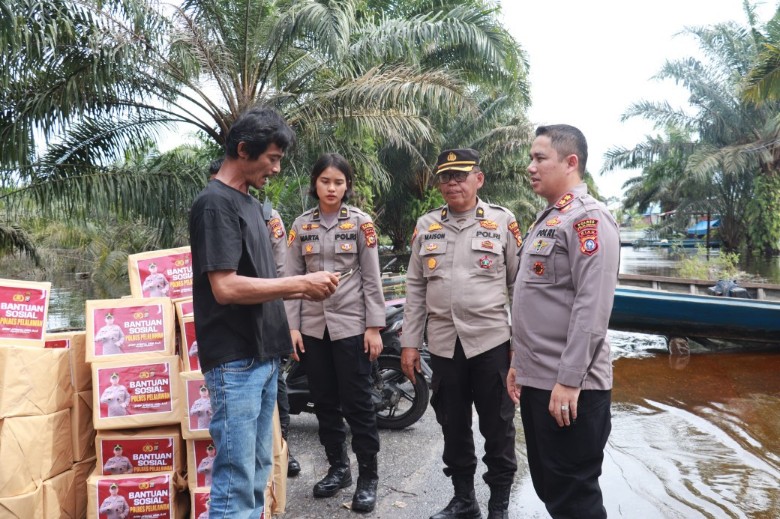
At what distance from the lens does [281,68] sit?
8.77 m

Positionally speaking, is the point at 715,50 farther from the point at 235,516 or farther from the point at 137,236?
the point at 235,516

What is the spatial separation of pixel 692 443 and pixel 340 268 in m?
3.03

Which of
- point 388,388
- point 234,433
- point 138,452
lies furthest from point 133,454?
point 388,388

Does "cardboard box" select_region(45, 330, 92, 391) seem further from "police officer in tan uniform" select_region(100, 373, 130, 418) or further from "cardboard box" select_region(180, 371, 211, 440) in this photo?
"cardboard box" select_region(180, 371, 211, 440)

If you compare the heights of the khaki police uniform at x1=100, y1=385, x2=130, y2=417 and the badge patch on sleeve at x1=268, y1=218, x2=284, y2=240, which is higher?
the badge patch on sleeve at x1=268, y1=218, x2=284, y2=240

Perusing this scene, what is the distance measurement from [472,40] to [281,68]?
10.3 ft

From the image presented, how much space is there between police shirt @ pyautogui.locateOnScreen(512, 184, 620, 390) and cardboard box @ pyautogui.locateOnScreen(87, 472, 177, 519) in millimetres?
1664

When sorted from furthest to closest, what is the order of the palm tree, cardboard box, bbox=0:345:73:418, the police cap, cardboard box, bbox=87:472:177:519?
1. the palm tree
2. the police cap
3. cardboard box, bbox=87:472:177:519
4. cardboard box, bbox=0:345:73:418

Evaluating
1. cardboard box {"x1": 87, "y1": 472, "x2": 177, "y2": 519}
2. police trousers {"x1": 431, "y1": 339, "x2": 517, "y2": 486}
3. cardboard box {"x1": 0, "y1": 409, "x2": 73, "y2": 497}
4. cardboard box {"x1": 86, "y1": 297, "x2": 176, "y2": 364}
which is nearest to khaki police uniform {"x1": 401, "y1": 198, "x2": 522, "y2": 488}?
police trousers {"x1": 431, "y1": 339, "x2": 517, "y2": 486}

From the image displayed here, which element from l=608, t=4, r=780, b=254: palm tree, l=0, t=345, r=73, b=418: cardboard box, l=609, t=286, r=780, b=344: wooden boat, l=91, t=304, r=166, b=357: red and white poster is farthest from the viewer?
l=608, t=4, r=780, b=254: palm tree

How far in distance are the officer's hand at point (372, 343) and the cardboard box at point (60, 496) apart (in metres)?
1.49

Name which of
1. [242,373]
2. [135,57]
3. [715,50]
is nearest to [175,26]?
[135,57]

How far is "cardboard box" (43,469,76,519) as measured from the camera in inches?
102

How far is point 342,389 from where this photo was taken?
316 cm
